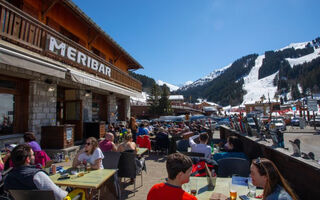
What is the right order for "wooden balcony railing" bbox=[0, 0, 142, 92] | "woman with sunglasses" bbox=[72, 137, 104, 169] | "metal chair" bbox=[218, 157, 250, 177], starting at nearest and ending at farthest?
"metal chair" bbox=[218, 157, 250, 177]
"woman with sunglasses" bbox=[72, 137, 104, 169]
"wooden balcony railing" bbox=[0, 0, 142, 92]

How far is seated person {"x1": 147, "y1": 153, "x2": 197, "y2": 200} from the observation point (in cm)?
169

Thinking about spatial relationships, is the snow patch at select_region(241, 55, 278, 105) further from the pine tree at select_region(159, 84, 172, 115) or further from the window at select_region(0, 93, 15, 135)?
the window at select_region(0, 93, 15, 135)

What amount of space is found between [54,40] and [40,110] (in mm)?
2537

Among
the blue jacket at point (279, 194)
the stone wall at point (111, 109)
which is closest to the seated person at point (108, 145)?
the blue jacket at point (279, 194)

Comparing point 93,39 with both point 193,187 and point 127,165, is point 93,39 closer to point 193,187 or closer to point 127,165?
point 127,165

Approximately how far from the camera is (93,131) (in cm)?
973

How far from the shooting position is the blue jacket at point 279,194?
1765 millimetres

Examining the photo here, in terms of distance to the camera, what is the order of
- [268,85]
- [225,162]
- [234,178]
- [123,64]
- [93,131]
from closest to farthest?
[234,178] < [225,162] < [93,131] < [123,64] < [268,85]

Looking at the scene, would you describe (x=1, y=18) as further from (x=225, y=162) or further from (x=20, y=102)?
(x=225, y=162)

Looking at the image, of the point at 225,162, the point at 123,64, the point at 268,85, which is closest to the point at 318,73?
the point at 268,85

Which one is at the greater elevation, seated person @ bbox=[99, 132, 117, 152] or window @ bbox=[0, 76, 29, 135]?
window @ bbox=[0, 76, 29, 135]

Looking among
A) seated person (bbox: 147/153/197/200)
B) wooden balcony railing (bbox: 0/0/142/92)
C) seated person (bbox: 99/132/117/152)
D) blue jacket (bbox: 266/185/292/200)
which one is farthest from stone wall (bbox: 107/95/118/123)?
blue jacket (bbox: 266/185/292/200)

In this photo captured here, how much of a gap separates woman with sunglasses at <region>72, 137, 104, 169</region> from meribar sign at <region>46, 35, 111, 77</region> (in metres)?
4.17

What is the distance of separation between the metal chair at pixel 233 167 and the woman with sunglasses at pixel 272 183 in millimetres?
1442
